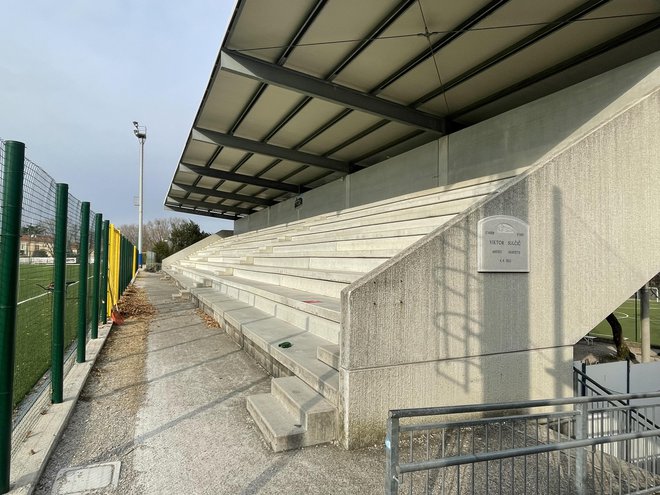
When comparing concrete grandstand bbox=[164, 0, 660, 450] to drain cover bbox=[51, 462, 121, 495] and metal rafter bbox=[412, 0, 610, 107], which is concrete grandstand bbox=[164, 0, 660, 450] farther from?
drain cover bbox=[51, 462, 121, 495]

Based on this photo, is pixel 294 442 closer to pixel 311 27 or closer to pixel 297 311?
pixel 297 311

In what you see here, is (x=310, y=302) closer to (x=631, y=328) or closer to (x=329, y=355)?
(x=329, y=355)

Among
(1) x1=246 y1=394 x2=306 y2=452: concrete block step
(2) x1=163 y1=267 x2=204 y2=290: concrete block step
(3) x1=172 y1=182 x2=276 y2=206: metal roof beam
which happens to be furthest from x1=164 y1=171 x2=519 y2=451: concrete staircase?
(3) x1=172 y1=182 x2=276 y2=206: metal roof beam

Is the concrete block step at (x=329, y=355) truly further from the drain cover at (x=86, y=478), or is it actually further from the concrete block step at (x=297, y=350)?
the drain cover at (x=86, y=478)

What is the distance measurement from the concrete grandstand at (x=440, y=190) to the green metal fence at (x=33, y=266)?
2.05 m

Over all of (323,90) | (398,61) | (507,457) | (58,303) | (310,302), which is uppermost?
(398,61)

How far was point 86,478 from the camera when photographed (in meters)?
2.87

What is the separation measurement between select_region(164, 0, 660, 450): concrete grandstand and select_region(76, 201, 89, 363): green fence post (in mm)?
2333

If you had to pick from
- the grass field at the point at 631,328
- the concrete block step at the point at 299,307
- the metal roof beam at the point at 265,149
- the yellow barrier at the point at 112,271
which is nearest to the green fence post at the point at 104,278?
the yellow barrier at the point at 112,271

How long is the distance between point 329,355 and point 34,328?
25.3 ft

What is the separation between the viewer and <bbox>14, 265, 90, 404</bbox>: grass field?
4.50 metres

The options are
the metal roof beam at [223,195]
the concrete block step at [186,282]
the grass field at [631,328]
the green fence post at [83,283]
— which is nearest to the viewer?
the green fence post at [83,283]

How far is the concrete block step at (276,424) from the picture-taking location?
10.6 ft

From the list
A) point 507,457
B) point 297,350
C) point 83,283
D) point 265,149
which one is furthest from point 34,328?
point 265,149
